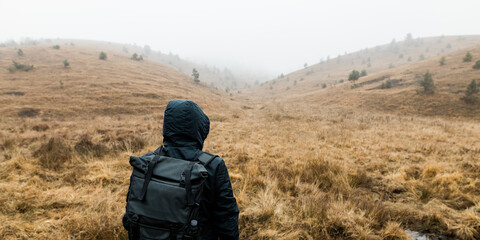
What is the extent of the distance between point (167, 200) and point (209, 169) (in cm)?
47

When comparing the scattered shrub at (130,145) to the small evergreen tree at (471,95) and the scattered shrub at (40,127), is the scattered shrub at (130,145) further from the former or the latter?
the small evergreen tree at (471,95)

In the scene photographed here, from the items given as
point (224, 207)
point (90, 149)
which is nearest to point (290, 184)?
point (224, 207)

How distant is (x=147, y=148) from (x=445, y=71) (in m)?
38.9

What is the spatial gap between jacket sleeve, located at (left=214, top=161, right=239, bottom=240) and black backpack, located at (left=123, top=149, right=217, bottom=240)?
0.99 feet

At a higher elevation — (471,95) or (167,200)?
(167,200)

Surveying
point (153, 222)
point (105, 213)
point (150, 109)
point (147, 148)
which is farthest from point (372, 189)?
point (150, 109)

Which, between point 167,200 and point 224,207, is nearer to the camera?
point 167,200

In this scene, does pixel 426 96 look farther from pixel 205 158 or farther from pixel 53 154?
pixel 53 154

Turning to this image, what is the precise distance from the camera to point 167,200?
Answer: 163 centimetres

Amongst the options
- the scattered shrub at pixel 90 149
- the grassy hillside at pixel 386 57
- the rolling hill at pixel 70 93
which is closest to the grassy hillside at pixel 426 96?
the scattered shrub at pixel 90 149

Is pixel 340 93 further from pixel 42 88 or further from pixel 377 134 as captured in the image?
pixel 42 88

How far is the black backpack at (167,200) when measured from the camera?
5.33ft

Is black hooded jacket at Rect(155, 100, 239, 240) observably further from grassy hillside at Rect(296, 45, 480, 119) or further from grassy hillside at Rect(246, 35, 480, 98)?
grassy hillside at Rect(246, 35, 480, 98)

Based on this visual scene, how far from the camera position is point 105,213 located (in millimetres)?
3402
